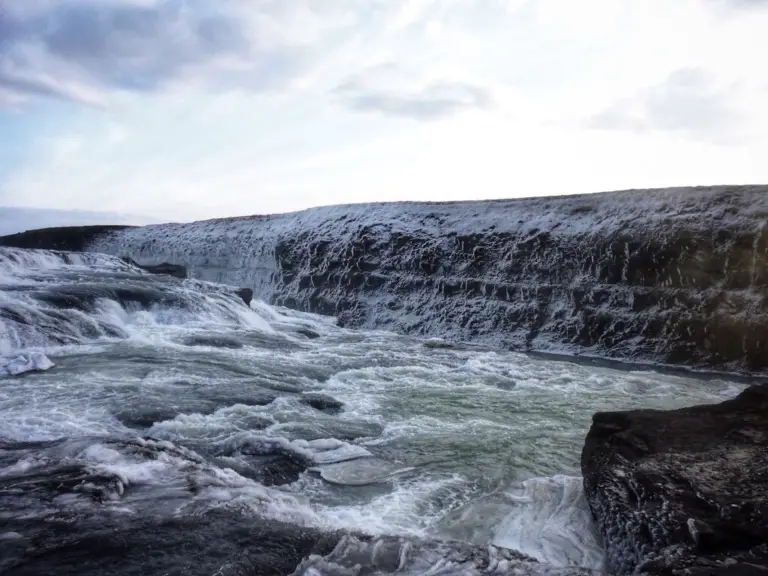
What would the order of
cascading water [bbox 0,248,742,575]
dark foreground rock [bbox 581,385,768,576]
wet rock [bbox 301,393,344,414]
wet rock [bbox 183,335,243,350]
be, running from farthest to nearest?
1. wet rock [bbox 183,335,243,350]
2. wet rock [bbox 301,393,344,414]
3. cascading water [bbox 0,248,742,575]
4. dark foreground rock [bbox 581,385,768,576]

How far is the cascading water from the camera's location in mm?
3801

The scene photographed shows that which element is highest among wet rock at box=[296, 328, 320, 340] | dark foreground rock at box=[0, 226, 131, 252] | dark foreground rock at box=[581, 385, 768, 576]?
dark foreground rock at box=[0, 226, 131, 252]

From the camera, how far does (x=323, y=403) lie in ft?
28.8

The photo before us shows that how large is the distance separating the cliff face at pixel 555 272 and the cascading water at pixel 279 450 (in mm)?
2399

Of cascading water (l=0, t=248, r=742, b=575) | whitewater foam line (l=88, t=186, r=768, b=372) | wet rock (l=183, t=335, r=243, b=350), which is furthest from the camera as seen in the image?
whitewater foam line (l=88, t=186, r=768, b=372)

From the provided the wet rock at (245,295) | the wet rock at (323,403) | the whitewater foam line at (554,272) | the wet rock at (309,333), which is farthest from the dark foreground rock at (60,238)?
the wet rock at (323,403)

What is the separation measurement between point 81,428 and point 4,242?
130 feet

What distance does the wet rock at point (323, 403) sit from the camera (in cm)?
857

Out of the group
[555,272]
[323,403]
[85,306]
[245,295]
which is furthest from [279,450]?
[555,272]

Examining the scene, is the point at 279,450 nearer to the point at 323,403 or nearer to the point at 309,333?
the point at 323,403

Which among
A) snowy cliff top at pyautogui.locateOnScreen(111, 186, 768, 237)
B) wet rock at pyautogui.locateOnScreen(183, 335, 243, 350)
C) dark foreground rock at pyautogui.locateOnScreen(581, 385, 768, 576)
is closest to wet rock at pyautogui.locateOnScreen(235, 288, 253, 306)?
wet rock at pyautogui.locateOnScreen(183, 335, 243, 350)

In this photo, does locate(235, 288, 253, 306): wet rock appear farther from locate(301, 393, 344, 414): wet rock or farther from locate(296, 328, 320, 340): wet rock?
locate(301, 393, 344, 414): wet rock

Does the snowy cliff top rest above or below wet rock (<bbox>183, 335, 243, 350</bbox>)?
above

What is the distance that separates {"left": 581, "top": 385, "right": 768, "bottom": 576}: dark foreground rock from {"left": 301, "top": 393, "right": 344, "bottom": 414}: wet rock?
3.90 metres
